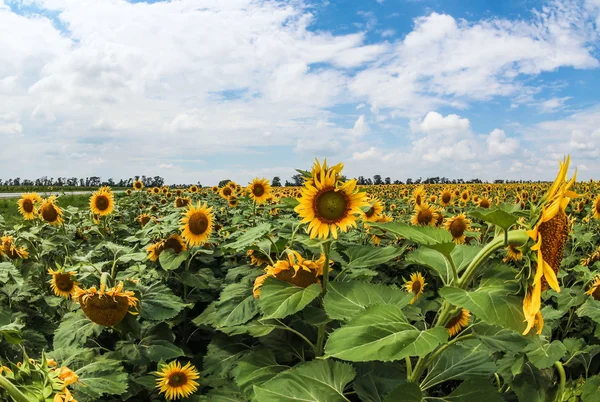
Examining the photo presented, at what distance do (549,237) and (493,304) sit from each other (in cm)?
23

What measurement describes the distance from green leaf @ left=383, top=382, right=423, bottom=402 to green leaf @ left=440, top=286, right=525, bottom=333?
0.34m

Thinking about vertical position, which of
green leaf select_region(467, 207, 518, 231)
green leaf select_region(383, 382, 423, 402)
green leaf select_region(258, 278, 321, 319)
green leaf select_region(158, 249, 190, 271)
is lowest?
green leaf select_region(383, 382, 423, 402)

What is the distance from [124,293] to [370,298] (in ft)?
5.11

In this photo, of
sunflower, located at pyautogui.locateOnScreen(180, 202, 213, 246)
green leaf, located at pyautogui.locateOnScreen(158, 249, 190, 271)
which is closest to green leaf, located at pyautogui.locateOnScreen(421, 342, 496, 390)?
green leaf, located at pyautogui.locateOnScreen(158, 249, 190, 271)

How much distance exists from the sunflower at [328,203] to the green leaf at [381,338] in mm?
808

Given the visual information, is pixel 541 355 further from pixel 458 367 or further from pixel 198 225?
pixel 198 225

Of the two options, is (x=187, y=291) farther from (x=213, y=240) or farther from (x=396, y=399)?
(x=396, y=399)

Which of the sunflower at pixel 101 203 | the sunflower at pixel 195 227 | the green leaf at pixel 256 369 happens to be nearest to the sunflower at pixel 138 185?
the sunflower at pixel 101 203

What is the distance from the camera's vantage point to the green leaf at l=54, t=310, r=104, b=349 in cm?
244

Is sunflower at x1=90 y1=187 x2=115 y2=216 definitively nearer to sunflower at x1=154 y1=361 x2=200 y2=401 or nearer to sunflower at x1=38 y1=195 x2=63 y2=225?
sunflower at x1=38 y1=195 x2=63 y2=225

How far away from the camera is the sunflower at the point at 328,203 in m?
2.11

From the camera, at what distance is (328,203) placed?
2127 millimetres

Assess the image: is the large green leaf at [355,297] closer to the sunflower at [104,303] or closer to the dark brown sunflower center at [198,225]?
the sunflower at [104,303]

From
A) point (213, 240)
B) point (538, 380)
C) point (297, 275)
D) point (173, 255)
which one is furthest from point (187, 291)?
point (538, 380)
